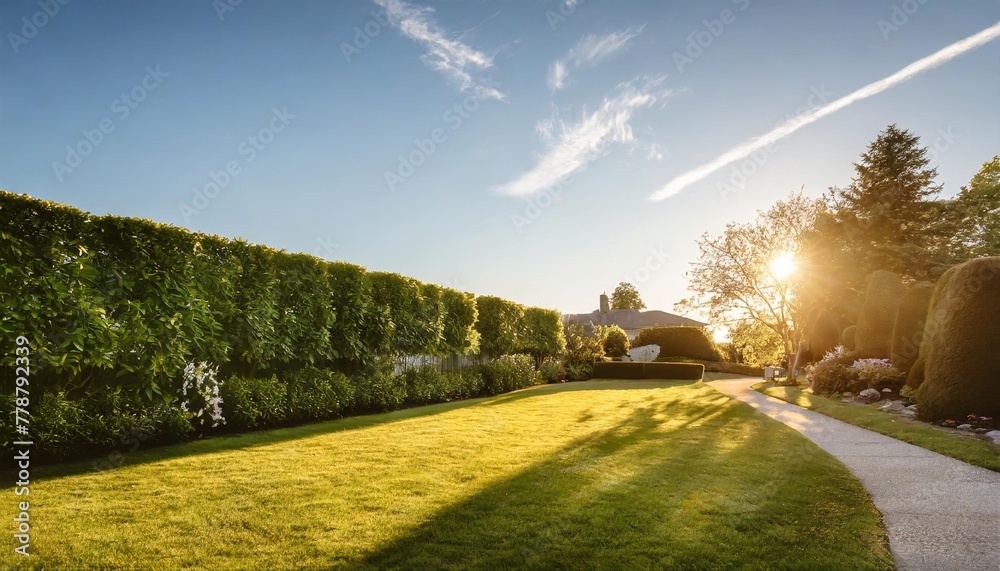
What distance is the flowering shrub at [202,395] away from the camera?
7.20 metres

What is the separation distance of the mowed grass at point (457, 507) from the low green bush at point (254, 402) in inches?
30.7

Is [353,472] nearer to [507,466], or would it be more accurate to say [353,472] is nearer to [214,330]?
[507,466]

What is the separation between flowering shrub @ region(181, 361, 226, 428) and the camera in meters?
7.20

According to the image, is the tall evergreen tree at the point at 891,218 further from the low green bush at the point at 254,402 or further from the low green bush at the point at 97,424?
the low green bush at the point at 97,424

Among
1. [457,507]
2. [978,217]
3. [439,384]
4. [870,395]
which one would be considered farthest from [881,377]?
[978,217]

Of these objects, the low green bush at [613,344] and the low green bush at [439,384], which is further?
the low green bush at [613,344]

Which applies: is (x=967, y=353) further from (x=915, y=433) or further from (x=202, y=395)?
(x=202, y=395)

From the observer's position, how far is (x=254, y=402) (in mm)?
8227

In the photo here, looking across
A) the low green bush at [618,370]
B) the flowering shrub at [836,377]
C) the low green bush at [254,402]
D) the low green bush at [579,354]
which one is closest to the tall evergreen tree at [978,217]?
the flowering shrub at [836,377]

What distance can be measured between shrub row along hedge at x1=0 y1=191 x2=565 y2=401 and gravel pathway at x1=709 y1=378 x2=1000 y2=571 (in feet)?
27.2

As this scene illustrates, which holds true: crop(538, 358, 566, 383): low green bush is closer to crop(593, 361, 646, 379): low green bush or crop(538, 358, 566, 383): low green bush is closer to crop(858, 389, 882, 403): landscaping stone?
crop(593, 361, 646, 379): low green bush

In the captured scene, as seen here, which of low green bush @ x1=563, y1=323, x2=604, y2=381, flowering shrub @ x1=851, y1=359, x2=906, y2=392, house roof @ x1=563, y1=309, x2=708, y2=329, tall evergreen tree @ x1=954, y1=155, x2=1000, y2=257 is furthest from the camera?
house roof @ x1=563, y1=309, x2=708, y2=329

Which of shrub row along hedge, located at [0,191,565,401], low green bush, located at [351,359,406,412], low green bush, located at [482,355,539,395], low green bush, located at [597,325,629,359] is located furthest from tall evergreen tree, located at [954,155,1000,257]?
shrub row along hedge, located at [0,191,565,401]

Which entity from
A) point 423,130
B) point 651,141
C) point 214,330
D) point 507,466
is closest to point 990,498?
point 507,466
